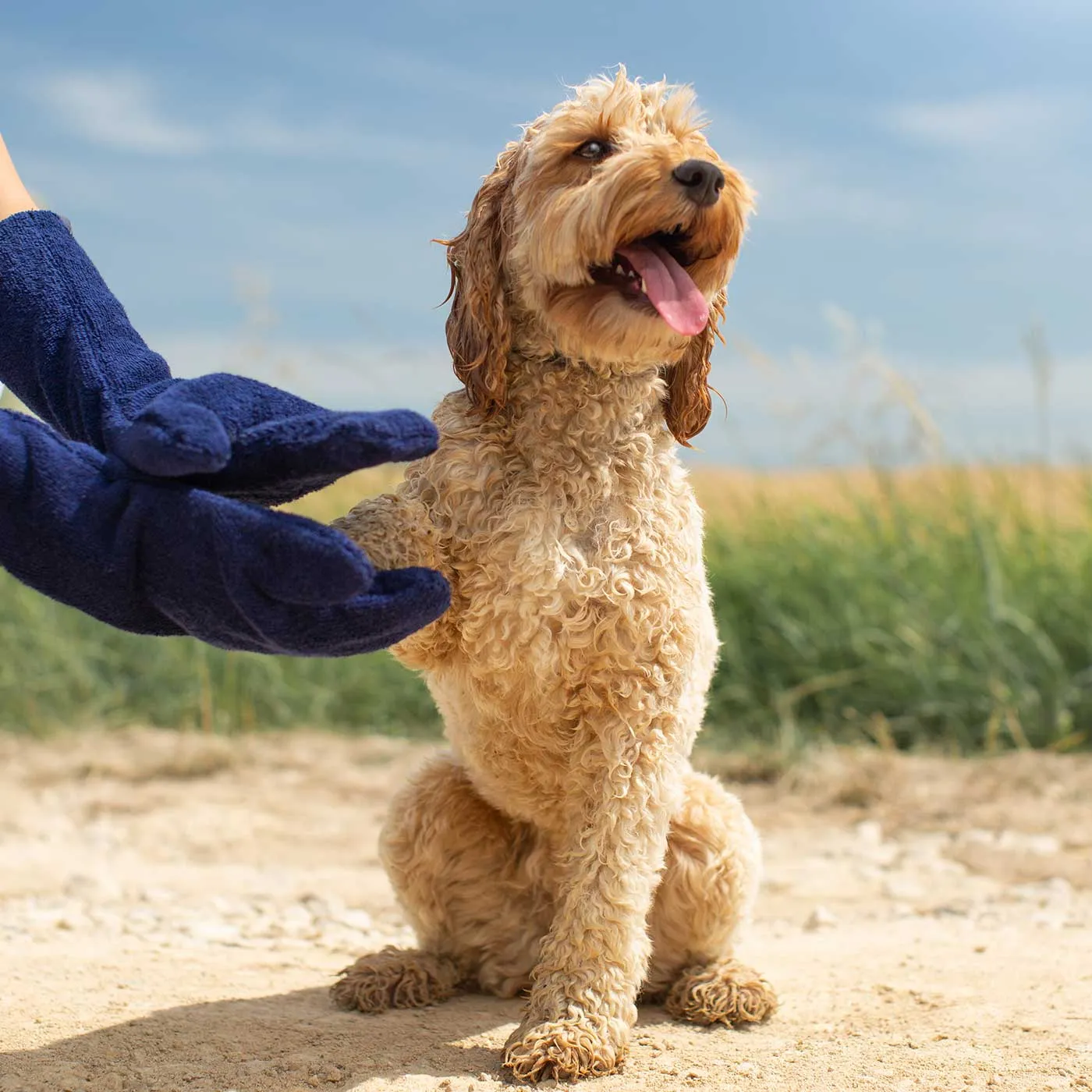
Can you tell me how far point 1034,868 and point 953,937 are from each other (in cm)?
136

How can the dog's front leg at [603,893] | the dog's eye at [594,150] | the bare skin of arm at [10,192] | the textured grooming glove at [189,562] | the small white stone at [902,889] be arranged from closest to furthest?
the textured grooming glove at [189,562] < the dog's eye at [594,150] < the dog's front leg at [603,893] < the bare skin of arm at [10,192] < the small white stone at [902,889]

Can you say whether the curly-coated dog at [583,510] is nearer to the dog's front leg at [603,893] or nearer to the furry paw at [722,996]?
the dog's front leg at [603,893]

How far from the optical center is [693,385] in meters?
3.41

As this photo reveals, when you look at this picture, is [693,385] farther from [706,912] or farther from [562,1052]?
[562,1052]

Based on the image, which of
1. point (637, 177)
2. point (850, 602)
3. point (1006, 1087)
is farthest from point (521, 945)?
point (850, 602)

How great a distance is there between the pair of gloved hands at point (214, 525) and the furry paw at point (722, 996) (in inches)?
64.0

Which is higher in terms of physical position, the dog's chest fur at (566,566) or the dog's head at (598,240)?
the dog's head at (598,240)

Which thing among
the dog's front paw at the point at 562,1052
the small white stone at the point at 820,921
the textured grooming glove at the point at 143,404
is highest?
the textured grooming glove at the point at 143,404

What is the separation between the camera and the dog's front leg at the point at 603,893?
321 cm

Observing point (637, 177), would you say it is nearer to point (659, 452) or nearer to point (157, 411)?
point (659, 452)

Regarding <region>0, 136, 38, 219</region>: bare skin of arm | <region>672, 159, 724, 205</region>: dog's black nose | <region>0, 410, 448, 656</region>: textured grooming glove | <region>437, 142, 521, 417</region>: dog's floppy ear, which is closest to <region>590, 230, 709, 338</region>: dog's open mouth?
<region>672, 159, 724, 205</region>: dog's black nose

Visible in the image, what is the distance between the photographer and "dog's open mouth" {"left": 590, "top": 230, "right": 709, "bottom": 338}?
3029 mm

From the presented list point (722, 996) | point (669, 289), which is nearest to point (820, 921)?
point (722, 996)

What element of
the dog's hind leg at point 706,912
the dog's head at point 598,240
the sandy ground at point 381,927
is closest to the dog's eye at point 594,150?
the dog's head at point 598,240
